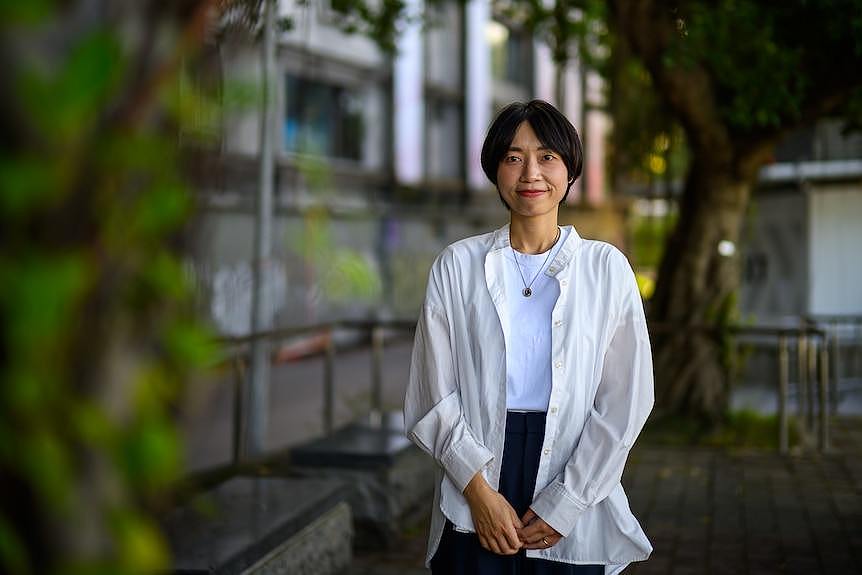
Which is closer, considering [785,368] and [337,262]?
[785,368]

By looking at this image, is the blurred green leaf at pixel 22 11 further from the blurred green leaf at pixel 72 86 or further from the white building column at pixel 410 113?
the white building column at pixel 410 113

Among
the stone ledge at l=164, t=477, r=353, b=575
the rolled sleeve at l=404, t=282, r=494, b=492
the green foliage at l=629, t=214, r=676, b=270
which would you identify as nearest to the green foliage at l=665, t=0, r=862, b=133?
the stone ledge at l=164, t=477, r=353, b=575

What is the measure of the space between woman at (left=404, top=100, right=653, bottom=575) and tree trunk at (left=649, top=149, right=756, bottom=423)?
23.7 ft

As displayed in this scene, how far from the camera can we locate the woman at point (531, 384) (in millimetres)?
2562

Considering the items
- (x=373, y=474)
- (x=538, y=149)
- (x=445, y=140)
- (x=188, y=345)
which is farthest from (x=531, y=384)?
(x=445, y=140)

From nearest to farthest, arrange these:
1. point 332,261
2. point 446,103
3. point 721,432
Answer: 1. point 721,432
2. point 332,261
3. point 446,103

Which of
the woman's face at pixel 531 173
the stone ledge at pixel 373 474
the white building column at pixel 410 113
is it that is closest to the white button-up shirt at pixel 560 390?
the woman's face at pixel 531 173

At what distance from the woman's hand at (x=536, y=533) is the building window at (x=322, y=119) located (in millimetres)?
18544

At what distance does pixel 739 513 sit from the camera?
6.57 metres

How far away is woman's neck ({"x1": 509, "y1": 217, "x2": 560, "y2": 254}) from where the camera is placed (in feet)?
8.96

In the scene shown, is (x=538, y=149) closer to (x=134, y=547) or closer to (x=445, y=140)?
(x=134, y=547)

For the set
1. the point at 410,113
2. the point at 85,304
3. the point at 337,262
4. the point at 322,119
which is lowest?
the point at 85,304

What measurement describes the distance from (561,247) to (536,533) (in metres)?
0.67

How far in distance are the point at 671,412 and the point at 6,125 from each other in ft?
31.0
